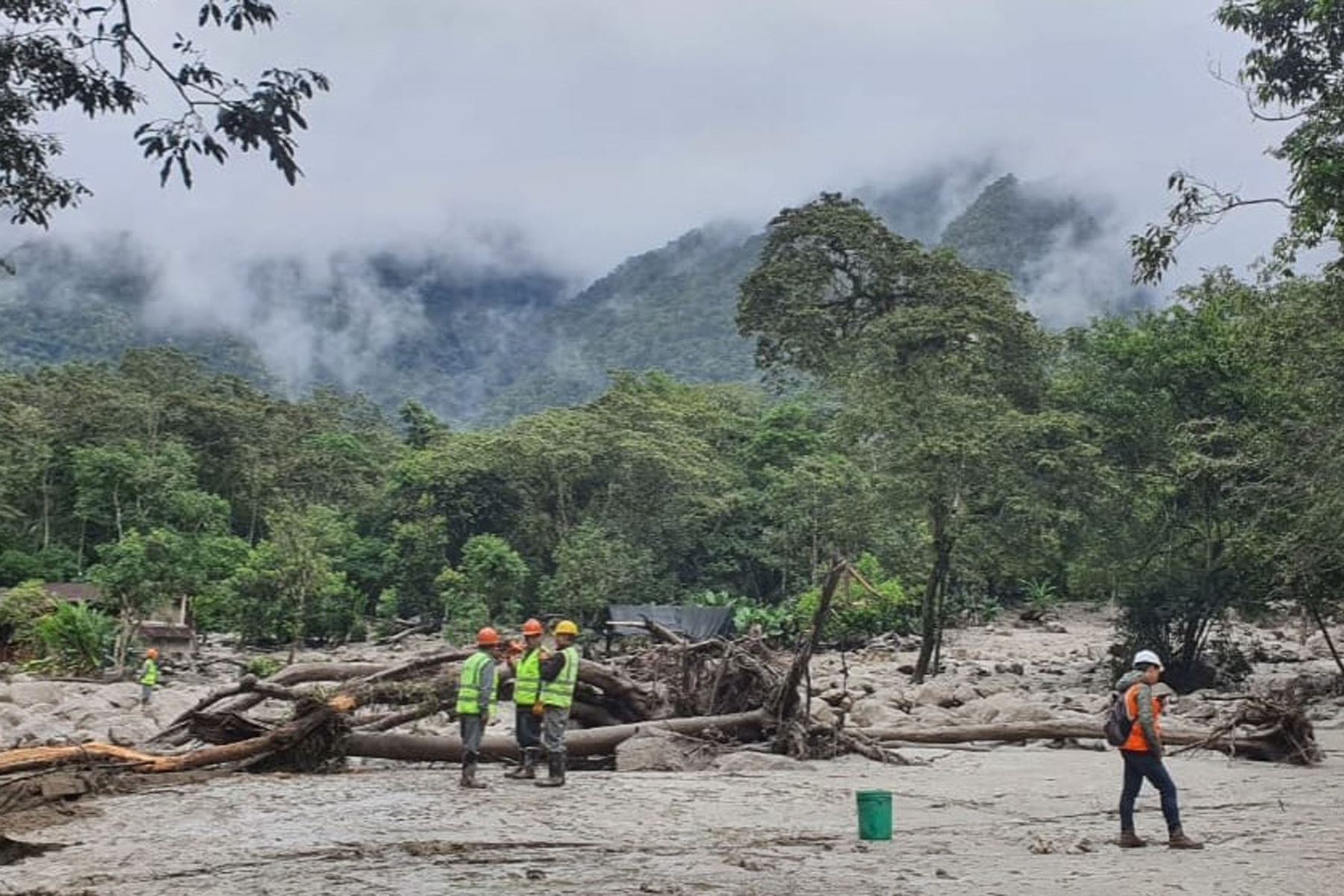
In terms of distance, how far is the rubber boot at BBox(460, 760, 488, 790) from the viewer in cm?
1252

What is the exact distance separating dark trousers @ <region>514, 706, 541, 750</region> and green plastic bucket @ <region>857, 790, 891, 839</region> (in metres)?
4.47

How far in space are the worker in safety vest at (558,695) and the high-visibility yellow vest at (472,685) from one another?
2.17 ft

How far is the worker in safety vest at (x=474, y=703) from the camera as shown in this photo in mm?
12695

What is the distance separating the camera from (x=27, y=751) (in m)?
11.9

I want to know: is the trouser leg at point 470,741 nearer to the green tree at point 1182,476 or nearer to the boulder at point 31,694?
the boulder at point 31,694

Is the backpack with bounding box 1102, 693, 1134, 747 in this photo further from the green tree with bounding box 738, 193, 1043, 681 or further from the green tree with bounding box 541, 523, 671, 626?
the green tree with bounding box 541, 523, 671, 626

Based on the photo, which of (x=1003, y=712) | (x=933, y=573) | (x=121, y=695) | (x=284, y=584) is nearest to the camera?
(x=1003, y=712)

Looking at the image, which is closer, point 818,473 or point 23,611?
point 23,611

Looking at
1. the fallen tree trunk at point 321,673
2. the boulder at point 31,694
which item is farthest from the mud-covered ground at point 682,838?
the boulder at point 31,694

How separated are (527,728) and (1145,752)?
253 inches

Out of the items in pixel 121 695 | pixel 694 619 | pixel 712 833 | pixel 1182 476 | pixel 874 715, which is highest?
pixel 1182 476

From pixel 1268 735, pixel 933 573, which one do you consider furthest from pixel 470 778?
pixel 933 573

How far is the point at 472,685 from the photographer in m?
12.7

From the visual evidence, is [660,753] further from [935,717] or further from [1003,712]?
[935,717]
